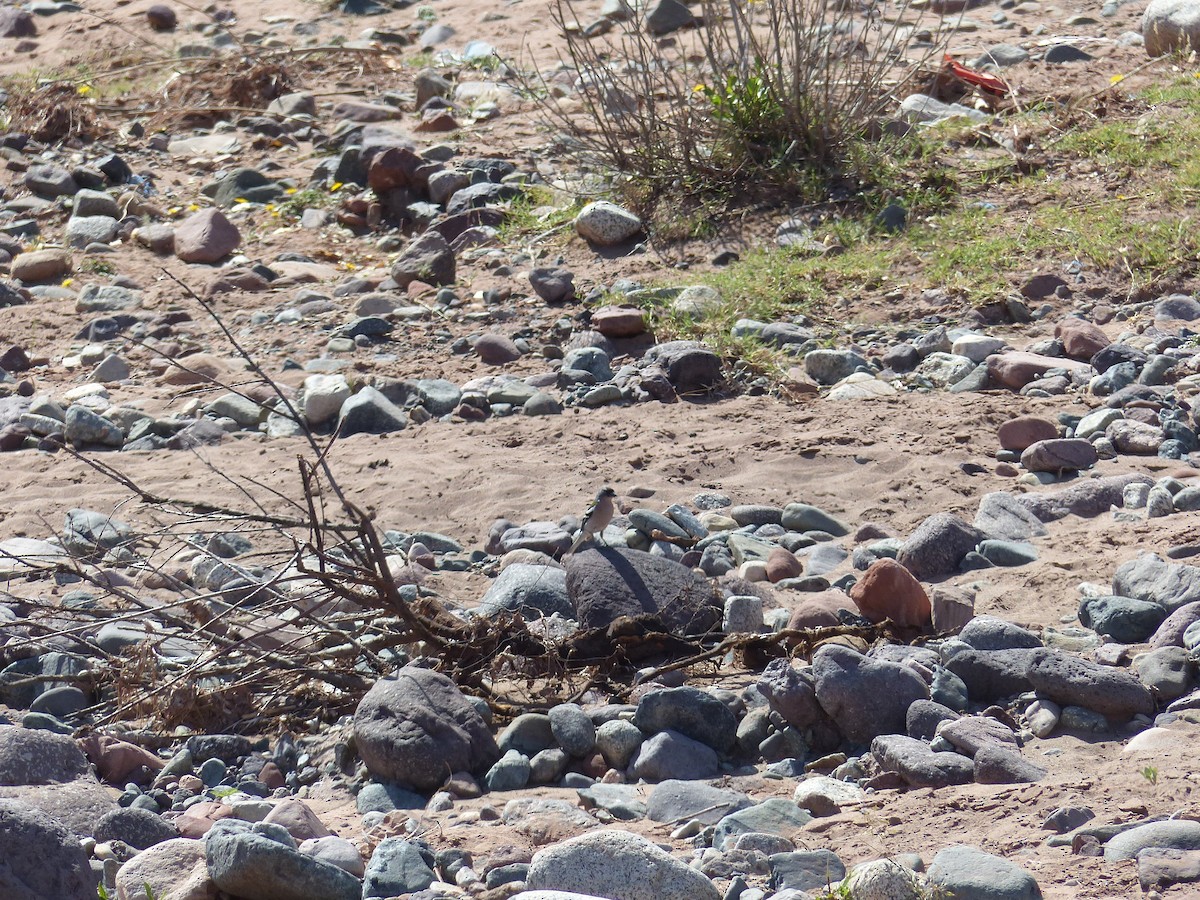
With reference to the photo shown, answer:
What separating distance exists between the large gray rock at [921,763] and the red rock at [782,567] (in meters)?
1.14

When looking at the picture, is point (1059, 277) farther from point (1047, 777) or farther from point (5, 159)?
point (5, 159)

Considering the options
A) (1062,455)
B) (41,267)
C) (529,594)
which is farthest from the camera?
(41,267)

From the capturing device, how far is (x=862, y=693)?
2869 mm

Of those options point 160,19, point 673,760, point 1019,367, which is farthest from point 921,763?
point 160,19

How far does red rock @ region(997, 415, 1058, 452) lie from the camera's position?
4.51m

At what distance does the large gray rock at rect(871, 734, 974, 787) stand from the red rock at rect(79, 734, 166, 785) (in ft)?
5.41

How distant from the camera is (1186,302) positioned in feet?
17.3

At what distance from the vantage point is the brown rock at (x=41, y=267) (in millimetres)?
7258

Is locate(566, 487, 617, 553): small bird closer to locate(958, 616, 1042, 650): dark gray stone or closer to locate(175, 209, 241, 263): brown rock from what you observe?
locate(958, 616, 1042, 650): dark gray stone

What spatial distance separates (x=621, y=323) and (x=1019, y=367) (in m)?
1.65

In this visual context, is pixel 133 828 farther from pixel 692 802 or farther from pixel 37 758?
pixel 692 802

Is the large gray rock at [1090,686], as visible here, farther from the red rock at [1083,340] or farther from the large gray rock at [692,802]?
the red rock at [1083,340]

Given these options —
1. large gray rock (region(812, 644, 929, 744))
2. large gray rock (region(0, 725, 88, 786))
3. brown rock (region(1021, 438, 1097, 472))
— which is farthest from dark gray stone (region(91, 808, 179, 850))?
brown rock (region(1021, 438, 1097, 472))

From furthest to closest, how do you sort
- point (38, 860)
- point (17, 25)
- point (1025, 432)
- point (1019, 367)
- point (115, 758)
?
point (17, 25) → point (1019, 367) → point (1025, 432) → point (115, 758) → point (38, 860)
